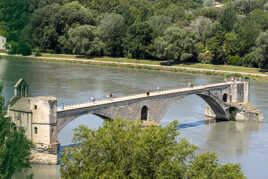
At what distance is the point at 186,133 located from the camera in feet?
134

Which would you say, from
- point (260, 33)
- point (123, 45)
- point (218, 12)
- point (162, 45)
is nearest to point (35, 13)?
point (123, 45)

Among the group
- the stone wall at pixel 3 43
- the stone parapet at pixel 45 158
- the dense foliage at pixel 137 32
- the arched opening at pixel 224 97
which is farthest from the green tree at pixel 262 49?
the stone parapet at pixel 45 158

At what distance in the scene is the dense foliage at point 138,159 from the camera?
2027 centimetres

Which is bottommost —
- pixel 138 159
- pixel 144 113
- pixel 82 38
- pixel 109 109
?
pixel 138 159

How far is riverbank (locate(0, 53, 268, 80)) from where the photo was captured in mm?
78812

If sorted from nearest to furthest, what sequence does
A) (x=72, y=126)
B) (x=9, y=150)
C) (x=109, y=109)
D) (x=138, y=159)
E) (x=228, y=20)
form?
1. (x=138, y=159)
2. (x=9, y=150)
3. (x=109, y=109)
4. (x=72, y=126)
5. (x=228, y=20)

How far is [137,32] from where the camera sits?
91562mm

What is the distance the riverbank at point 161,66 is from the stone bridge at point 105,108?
2824 centimetres

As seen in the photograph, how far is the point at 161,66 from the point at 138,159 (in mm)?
66869

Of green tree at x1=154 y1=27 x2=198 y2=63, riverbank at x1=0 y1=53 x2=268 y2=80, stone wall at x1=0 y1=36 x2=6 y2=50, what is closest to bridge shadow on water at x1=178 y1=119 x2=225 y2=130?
riverbank at x1=0 y1=53 x2=268 y2=80

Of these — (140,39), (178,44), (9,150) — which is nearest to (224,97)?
(9,150)

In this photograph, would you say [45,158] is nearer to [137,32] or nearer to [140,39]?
[140,39]

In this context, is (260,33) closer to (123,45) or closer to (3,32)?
(123,45)

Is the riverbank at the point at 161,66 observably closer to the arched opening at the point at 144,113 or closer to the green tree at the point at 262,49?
the green tree at the point at 262,49
